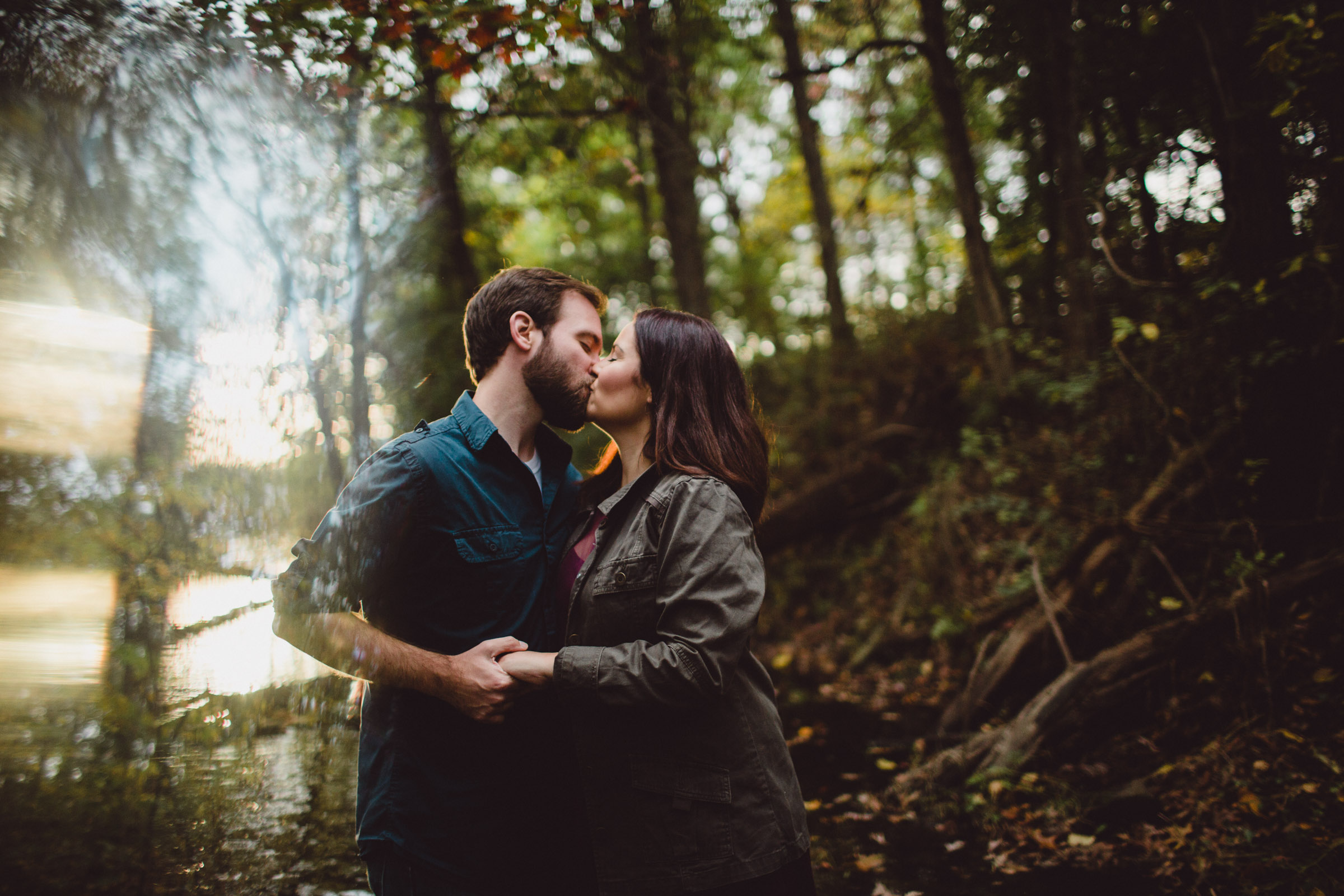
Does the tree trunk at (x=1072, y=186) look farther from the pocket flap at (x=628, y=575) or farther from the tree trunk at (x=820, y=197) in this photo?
the pocket flap at (x=628, y=575)

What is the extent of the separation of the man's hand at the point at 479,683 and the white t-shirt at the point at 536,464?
598mm

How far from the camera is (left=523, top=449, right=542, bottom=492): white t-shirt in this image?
7.25 ft

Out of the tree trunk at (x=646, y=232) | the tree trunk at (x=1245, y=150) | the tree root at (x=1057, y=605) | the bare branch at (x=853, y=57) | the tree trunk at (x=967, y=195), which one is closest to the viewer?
the tree trunk at (x=1245, y=150)

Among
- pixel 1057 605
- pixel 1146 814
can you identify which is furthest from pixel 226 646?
pixel 1057 605

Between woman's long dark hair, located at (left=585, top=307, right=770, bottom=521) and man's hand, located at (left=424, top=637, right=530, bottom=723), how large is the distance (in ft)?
2.05

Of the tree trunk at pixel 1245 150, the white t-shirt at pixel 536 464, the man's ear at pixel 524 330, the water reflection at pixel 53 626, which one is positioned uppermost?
the tree trunk at pixel 1245 150

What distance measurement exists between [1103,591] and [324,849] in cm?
465

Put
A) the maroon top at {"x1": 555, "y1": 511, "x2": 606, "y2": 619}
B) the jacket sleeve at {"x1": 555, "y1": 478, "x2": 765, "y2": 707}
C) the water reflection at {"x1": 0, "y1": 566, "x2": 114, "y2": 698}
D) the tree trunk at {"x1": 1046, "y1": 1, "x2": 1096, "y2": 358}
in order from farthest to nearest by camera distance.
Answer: the tree trunk at {"x1": 1046, "y1": 1, "x2": 1096, "y2": 358} < the maroon top at {"x1": 555, "y1": 511, "x2": 606, "y2": 619} < the jacket sleeve at {"x1": 555, "y1": 478, "x2": 765, "y2": 707} < the water reflection at {"x1": 0, "y1": 566, "x2": 114, "y2": 698}

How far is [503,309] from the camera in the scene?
2252mm

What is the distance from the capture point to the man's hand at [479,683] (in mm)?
1640

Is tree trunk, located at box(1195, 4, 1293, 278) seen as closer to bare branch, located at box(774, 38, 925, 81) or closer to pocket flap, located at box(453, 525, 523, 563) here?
bare branch, located at box(774, 38, 925, 81)

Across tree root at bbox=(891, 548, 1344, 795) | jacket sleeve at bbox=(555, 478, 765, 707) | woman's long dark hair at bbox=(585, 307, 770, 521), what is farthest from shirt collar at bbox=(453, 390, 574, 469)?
tree root at bbox=(891, 548, 1344, 795)

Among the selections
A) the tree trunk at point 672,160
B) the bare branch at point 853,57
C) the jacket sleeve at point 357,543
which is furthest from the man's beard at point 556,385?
the bare branch at point 853,57

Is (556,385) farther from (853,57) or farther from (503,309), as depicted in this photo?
(853,57)
